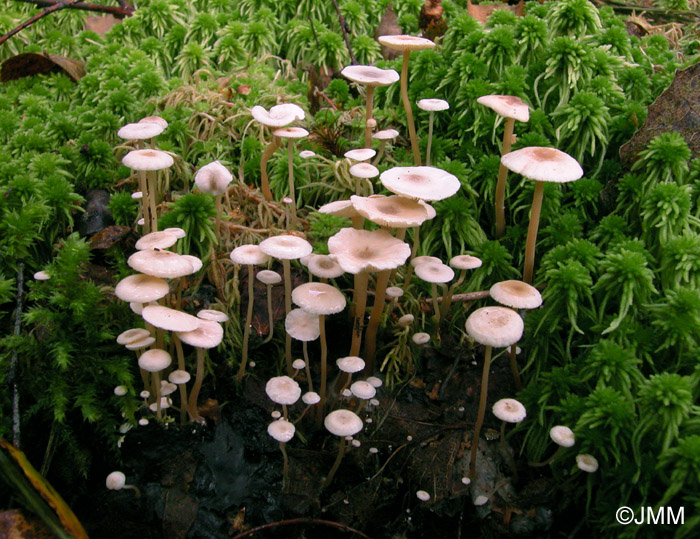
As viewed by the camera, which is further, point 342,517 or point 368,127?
point 368,127

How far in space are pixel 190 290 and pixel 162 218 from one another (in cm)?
49

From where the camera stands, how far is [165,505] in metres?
2.57

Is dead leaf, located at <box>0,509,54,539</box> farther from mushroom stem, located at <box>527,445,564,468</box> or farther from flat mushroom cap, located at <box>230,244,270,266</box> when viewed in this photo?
mushroom stem, located at <box>527,445,564,468</box>

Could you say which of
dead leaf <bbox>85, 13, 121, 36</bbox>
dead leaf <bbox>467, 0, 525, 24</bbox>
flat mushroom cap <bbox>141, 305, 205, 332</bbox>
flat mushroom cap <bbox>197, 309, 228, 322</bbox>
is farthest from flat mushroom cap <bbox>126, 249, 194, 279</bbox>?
dead leaf <bbox>85, 13, 121, 36</bbox>

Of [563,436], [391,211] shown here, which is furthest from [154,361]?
[563,436]

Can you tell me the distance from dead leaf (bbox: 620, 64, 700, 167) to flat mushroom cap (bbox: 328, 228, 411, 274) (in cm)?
175

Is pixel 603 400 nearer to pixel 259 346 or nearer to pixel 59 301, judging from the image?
pixel 259 346

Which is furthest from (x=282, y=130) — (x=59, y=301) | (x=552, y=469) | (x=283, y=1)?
(x=283, y=1)

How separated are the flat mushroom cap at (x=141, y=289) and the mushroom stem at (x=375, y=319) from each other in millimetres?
1121

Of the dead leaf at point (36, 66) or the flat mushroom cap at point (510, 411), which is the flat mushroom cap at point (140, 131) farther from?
the flat mushroom cap at point (510, 411)

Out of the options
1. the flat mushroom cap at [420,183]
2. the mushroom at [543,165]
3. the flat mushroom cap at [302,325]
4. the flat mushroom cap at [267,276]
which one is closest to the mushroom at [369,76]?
the flat mushroom cap at [420,183]

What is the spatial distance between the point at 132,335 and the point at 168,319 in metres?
0.41

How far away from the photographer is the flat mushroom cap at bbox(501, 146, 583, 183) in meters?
2.56

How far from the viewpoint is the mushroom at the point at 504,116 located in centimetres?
286
